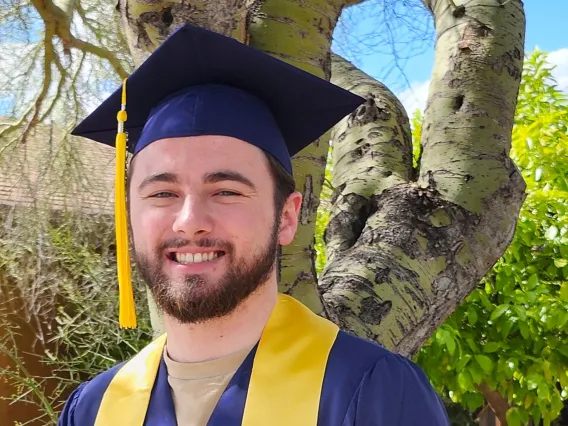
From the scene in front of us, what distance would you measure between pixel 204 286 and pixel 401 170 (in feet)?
5.00

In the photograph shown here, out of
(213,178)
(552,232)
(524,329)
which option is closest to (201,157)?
(213,178)

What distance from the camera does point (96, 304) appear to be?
5.58 m

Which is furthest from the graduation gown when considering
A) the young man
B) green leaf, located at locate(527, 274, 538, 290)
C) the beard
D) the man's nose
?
green leaf, located at locate(527, 274, 538, 290)

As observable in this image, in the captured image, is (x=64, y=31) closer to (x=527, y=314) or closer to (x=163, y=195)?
(x=163, y=195)

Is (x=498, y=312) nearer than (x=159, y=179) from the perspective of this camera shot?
No

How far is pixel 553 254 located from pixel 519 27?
169cm

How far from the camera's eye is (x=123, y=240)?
162 cm

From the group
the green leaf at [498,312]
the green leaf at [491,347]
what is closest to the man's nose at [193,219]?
the green leaf at [498,312]

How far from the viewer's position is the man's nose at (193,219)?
4.31 ft

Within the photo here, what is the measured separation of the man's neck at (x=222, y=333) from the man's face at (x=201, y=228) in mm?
29

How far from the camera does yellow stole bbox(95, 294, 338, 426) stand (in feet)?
4.34

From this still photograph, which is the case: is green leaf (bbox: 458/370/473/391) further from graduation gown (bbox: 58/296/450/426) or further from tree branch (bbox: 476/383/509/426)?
graduation gown (bbox: 58/296/450/426)

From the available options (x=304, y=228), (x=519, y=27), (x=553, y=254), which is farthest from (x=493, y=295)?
(x=304, y=228)

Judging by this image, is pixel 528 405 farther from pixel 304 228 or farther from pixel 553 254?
pixel 304 228
